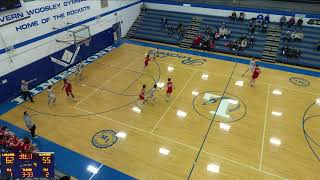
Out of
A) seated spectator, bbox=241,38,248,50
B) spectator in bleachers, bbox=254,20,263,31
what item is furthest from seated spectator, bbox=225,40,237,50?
spectator in bleachers, bbox=254,20,263,31

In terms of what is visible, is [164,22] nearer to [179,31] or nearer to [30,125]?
[179,31]

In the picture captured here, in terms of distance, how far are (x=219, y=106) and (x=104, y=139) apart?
6.90 m

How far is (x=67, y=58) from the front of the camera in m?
19.0

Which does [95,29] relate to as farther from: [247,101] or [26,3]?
[247,101]

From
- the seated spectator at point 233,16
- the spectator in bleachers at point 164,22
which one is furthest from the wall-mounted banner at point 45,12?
the seated spectator at point 233,16

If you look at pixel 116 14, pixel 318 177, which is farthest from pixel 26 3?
Result: pixel 318 177

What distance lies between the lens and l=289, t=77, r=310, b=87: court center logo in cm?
1703

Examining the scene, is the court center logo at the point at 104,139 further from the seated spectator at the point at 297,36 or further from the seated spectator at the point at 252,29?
the seated spectator at the point at 297,36

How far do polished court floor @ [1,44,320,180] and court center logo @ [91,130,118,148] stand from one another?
0.32ft

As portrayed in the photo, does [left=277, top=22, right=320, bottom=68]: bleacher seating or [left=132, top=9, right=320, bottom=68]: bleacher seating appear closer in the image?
[left=277, top=22, right=320, bottom=68]: bleacher seating

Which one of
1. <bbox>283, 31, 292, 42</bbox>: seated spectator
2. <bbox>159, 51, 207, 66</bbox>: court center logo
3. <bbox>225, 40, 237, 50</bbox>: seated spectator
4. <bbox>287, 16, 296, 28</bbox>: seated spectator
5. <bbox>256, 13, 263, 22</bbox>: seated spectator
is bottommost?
<bbox>159, 51, 207, 66</bbox>: court center logo

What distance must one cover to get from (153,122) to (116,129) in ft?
6.59

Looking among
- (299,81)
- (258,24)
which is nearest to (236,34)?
(258,24)

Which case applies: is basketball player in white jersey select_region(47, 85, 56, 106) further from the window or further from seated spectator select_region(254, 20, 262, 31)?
seated spectator select_region(254, 20, 262, 31)
